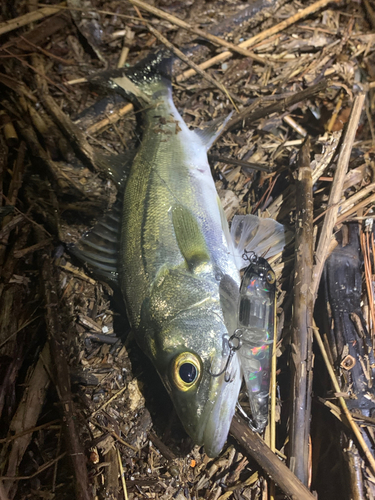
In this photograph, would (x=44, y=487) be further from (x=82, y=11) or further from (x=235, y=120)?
(x=82, y=11)

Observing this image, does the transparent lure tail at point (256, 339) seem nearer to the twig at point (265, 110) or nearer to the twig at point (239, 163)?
the twig at point (239, 163)

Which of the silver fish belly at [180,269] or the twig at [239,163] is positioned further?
the twig at [239,163]

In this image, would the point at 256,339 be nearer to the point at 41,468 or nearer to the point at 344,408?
the point at 344,408

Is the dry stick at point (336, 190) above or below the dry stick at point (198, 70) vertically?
below

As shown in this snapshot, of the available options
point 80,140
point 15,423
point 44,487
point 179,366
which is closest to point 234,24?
point 80,140

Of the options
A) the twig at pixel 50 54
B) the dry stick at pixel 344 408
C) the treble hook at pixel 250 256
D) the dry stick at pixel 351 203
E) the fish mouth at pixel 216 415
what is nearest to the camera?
the fish mouth at pixel 216 415

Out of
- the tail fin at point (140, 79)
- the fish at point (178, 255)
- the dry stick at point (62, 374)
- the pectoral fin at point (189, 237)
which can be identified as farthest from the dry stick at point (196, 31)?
the dry stick at point (62, 374)
